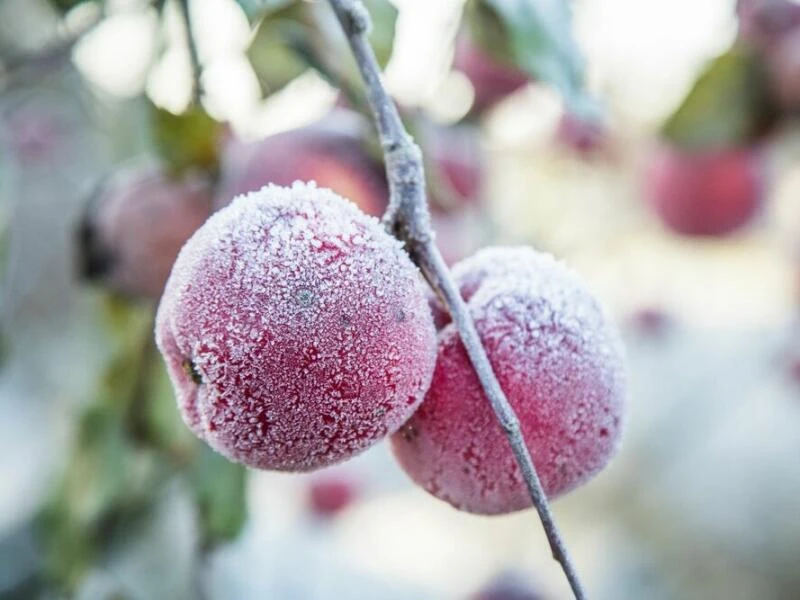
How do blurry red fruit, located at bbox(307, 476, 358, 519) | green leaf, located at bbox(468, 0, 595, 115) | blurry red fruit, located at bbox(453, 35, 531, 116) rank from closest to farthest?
green leaf, located at bbox(468, 0, 595, 115) → blurry red fruit, located at bbox(453, 35, 531, 116) → blurry red fruit, located at bbox(307, 476, 358, 519)

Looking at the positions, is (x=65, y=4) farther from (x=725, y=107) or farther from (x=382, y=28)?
(x=725, y=107)

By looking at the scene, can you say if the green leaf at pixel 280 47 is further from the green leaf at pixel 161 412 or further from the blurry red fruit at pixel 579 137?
the blurry red fruit at pixel 579 137

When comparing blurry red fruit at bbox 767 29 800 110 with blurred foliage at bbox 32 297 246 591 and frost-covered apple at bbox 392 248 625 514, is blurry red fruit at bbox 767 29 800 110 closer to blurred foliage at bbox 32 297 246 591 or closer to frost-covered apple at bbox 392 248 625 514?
frost-covered apple at bbox 392 248 625 514

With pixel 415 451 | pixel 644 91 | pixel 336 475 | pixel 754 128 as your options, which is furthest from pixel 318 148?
pixel 336 475

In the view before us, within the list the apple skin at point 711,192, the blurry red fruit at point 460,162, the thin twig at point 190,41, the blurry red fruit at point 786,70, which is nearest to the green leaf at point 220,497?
the thin twig at point 190,41

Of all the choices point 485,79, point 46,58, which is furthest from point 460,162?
point 46,58

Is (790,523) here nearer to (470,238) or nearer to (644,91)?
(644,91)

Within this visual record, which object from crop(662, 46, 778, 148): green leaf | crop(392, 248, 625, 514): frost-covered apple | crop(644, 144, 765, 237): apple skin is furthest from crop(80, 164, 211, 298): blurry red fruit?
crop(644, 144, 765, 237): apple skin
